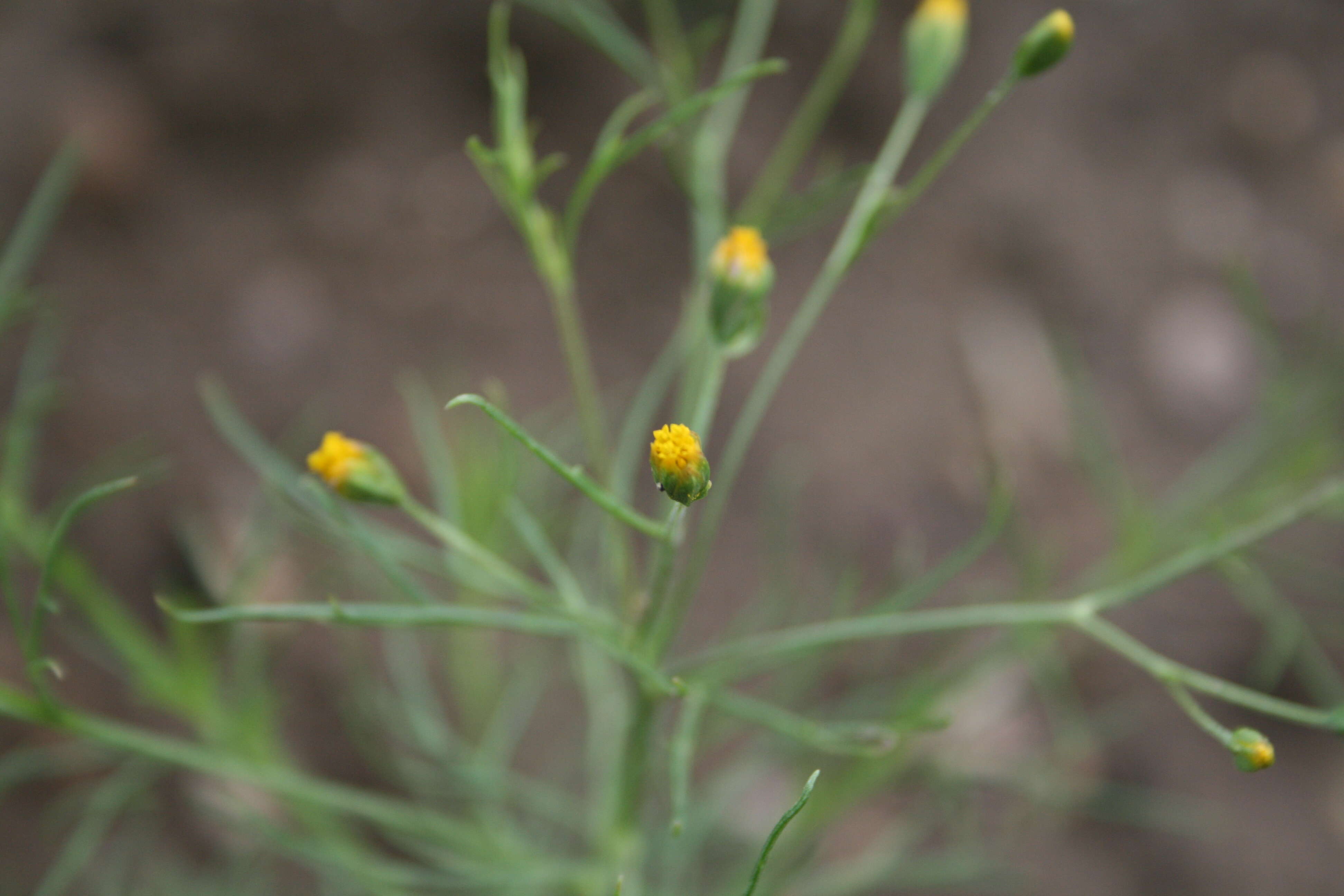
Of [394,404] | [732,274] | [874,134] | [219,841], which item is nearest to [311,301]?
[394,404]

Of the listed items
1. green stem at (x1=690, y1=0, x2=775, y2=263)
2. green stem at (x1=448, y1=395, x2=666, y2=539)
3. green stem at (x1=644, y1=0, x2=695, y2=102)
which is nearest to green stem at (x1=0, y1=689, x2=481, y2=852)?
green stem at (x1=448, y1=395, x2=666, y2=539)

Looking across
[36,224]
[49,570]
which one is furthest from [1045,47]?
[36,224]

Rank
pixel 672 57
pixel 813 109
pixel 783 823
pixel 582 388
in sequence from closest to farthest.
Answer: pixel 783 823, pixel 582 388, pixel 672 57, pixel 813 109

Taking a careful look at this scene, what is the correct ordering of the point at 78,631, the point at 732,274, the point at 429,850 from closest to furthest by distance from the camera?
the point at 732,274, the point at 429,850, the point at 78,631

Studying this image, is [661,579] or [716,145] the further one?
[716,145]

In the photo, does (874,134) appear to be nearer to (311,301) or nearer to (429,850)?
(311,301)

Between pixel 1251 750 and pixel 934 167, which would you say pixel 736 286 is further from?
pixel 1251 750
